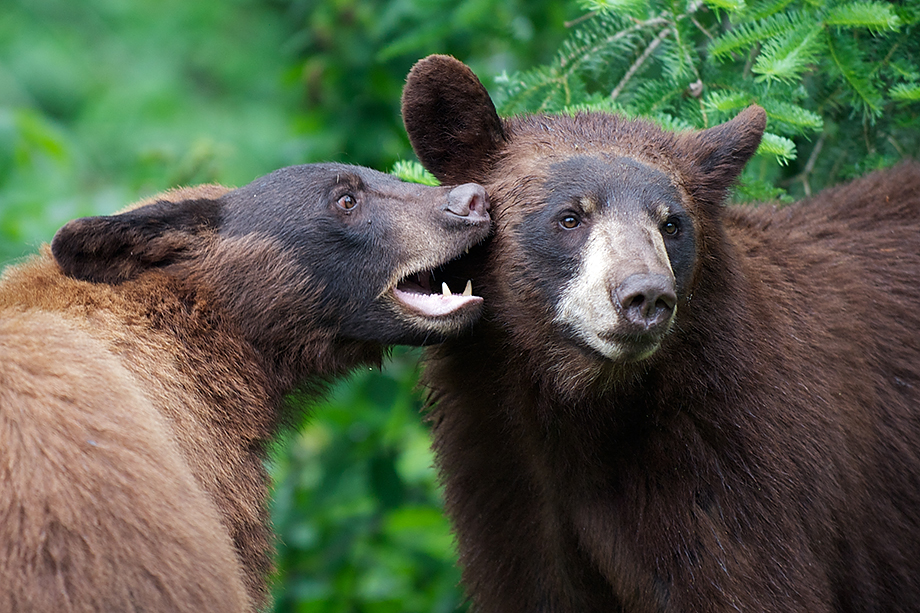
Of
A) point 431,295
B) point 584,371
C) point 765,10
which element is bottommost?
point 584,371

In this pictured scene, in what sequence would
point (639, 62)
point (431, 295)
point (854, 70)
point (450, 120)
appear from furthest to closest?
point (639, 62) < point (854, 70) < point (450, 120) < point (431, 295)

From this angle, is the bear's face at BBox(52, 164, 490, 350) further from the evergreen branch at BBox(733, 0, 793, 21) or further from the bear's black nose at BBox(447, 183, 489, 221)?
the evergreen branch at BBox(733, 0, 793, 21)

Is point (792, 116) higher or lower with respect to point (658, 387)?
higher

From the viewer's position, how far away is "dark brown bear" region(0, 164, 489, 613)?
3.12m

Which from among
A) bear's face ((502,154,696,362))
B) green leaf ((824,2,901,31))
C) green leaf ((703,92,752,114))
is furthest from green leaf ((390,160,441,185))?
green leaf ((824,2,901,31))

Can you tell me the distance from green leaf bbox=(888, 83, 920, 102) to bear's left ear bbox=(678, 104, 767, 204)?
2.52 ft

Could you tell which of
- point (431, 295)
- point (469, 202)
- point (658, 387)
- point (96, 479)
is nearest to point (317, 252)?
point (431, 295)

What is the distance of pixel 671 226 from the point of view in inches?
153

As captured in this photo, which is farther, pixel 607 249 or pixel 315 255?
pixel 315 255

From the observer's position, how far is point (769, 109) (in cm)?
451

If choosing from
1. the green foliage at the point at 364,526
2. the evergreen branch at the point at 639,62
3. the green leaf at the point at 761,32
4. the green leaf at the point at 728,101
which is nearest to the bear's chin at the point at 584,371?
the green leaf at the point at 728,101

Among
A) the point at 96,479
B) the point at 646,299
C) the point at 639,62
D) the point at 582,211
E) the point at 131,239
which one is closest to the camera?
the point at 96,479

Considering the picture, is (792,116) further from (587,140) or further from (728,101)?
(587,140)

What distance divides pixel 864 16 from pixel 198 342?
Answer: 3120 mm
